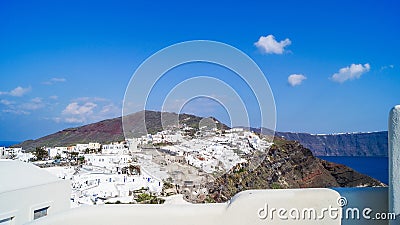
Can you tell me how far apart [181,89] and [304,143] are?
6.40 metres

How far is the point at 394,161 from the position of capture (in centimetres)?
208

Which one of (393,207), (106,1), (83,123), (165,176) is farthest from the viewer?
(83,123)

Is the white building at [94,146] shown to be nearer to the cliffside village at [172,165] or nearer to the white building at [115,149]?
the white building at [115,149]

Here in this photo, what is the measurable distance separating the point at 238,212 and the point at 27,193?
3.71 metres

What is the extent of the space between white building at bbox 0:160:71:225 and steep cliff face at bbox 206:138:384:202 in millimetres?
4631

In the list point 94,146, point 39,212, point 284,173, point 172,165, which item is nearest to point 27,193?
point 39,212

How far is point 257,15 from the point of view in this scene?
1577cm

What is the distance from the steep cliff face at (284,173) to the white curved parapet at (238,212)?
7005 millimetres

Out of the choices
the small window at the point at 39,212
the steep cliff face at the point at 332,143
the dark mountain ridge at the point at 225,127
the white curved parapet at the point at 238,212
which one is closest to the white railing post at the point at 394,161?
the white curved parapet at the point at 238,212

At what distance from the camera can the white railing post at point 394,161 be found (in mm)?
2070

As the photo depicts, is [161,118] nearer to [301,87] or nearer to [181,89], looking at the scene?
[181,89]

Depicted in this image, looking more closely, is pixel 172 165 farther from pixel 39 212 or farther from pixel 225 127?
pixel 39 212

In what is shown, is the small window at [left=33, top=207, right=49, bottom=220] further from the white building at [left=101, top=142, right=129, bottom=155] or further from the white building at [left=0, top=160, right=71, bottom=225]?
the white building at [left=101, top=142, right=129, bottom=155]

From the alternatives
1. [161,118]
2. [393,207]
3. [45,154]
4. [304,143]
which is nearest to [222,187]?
[161,118]
